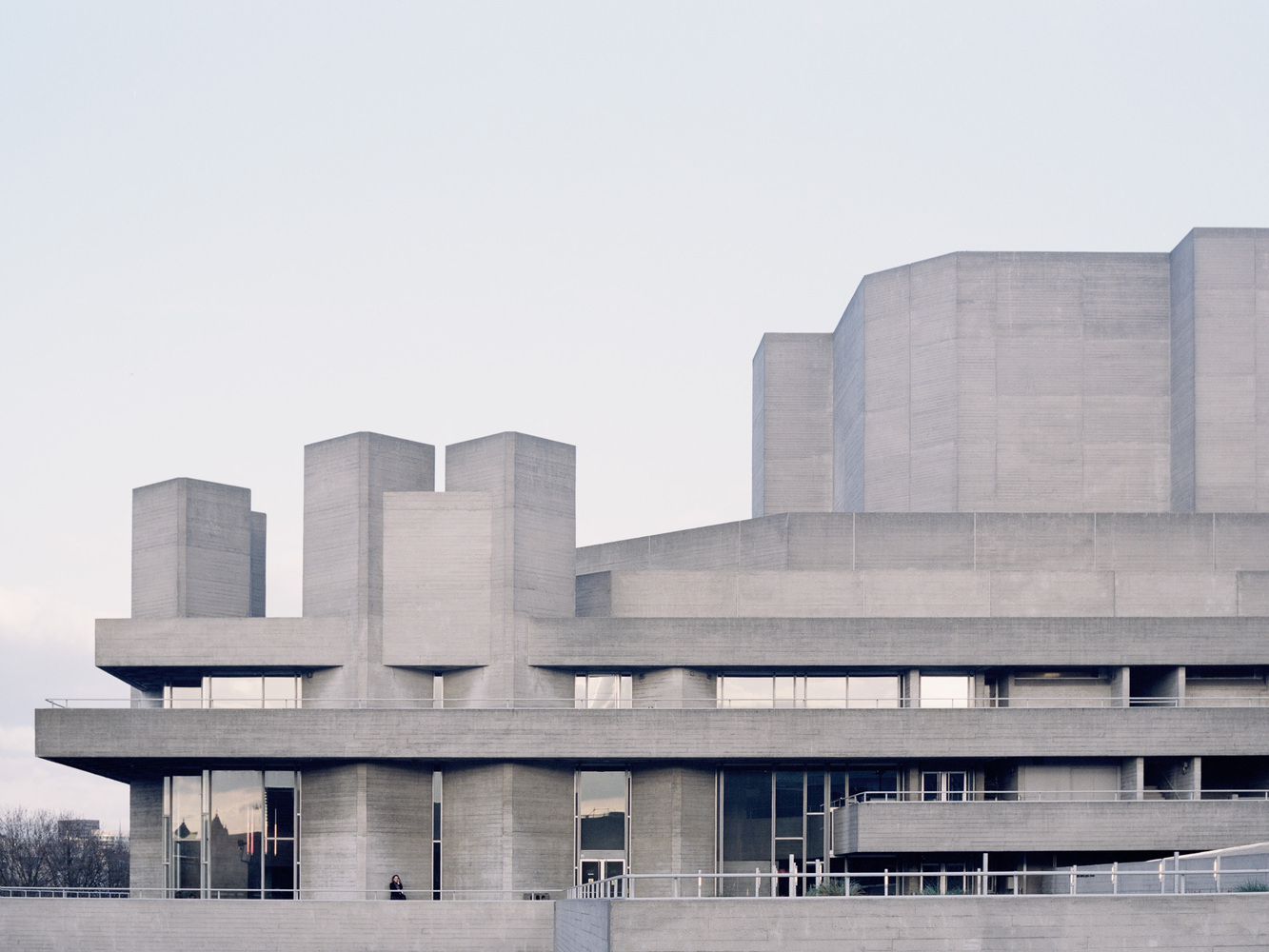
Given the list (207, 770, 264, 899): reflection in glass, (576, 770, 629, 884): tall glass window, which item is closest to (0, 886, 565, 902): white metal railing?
(207, 770, 264, 899): reflection in glass

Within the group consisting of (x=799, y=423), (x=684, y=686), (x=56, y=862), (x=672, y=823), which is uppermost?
(x=799, y=423)

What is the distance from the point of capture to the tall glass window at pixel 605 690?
45.8 meters

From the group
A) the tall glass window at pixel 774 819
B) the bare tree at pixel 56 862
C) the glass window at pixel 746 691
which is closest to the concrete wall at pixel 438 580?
the glass window at pixel 746 691

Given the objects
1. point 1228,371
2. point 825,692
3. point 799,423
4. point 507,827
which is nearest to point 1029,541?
point 825,692

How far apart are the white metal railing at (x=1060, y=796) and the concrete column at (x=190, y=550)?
19.8 metres

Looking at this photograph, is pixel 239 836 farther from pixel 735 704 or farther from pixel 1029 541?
pixel 1029 541

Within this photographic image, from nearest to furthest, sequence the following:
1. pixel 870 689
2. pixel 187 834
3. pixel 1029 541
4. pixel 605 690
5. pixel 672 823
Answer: pixel 672 823, pixel 870 689, pixel 605 690, pixel 187 834, pixel 1029 541

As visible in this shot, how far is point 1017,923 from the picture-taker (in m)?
22.6

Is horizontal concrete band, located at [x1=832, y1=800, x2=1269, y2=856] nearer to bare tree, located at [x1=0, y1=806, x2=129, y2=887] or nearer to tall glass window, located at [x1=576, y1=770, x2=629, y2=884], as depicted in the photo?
tall glass window, located at [x1=576, y1=770, x2=629, y2=884]

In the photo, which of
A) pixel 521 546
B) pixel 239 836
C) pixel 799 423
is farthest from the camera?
pixel 799 423

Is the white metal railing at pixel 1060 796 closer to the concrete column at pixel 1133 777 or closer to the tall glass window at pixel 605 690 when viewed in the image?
the concrete column at pixel 1133 777

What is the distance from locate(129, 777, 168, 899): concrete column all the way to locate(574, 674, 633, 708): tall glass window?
13.3 m

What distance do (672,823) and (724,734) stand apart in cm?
308

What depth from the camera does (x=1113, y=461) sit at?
5169 centimetres
